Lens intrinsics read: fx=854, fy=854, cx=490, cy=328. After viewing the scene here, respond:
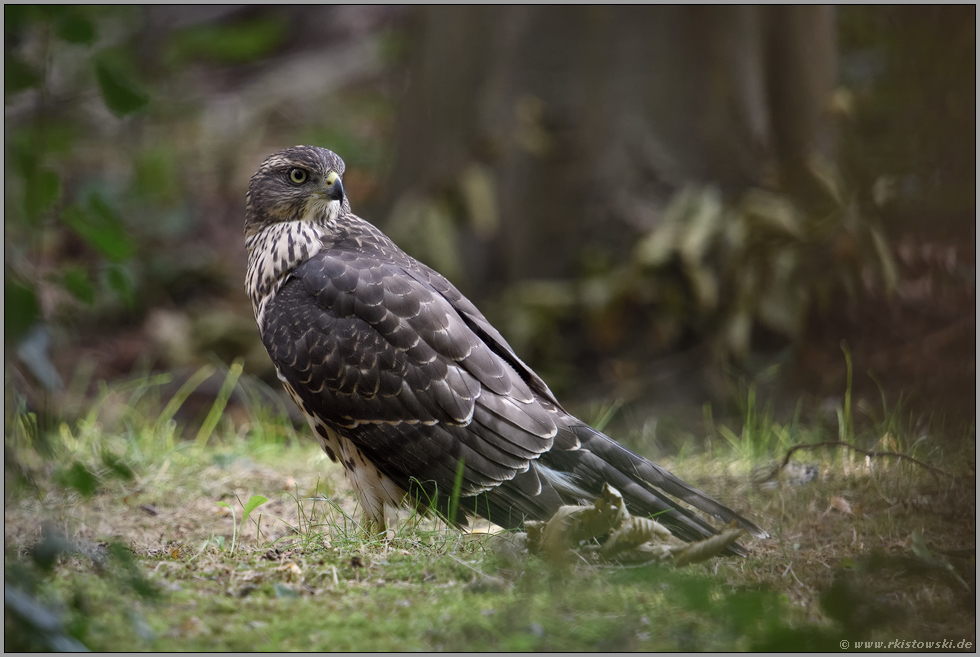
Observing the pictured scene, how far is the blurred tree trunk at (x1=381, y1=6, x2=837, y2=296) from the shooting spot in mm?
7152

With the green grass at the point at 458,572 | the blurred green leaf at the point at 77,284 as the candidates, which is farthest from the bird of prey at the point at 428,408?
the blurred green leaf at the point at 77,284

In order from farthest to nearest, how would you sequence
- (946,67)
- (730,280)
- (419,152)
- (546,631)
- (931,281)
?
(419,152) < (730,280) < (546,631) < (931,281) < (946,67)

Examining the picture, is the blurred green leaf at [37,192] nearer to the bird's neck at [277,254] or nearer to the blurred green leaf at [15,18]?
the blurred green leaf at [15,18]

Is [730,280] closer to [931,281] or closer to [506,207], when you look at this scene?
[506,207]

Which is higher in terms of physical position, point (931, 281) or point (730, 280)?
point (931, 281)

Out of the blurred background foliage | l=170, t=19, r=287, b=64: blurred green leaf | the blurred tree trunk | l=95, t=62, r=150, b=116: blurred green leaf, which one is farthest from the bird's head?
l=170, t=19, r=287, b=64: blurred green leaf

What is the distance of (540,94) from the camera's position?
7.48m

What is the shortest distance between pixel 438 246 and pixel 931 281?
19.5ft

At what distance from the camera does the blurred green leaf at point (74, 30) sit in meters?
1.90

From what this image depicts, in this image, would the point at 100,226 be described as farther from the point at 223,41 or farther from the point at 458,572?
the point at 223,41

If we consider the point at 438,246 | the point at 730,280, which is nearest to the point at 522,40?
the point at 438,246

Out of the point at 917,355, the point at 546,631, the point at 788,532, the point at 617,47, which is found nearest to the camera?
the point at 917,355

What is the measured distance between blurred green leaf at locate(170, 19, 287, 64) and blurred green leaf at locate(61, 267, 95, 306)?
10.9m

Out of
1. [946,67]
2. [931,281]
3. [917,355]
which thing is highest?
[946,67]
